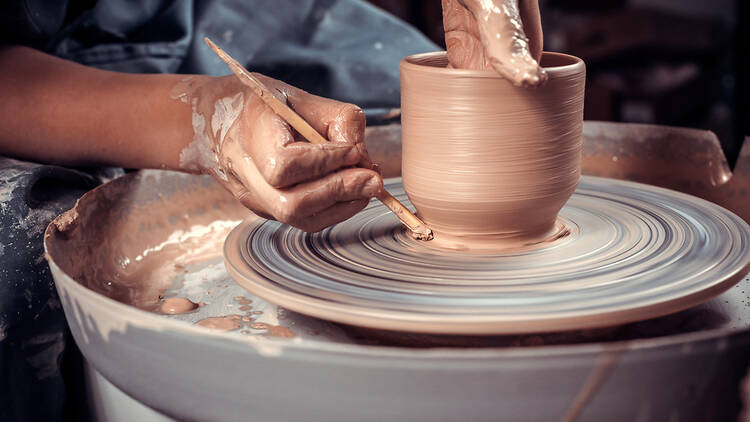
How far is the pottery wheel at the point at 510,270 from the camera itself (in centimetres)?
77

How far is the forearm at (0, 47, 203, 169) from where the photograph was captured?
4.01 feet

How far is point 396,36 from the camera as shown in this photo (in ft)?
6.07

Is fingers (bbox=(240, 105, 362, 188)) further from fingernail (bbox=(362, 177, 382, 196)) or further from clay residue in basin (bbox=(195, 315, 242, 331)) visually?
clay residue in basin (bbox=(195, 315, 242, 331))

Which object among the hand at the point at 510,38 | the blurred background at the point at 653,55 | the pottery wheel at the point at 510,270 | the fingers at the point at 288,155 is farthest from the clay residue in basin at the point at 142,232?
the blurred background at the point at 653,55

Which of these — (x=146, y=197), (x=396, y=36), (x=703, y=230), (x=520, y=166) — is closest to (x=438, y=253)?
(x=520, y=166)

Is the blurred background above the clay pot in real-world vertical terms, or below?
below

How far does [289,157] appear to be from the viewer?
0.89 metres

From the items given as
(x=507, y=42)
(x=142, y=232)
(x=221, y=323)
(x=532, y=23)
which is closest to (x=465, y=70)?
(x=507, y=42)

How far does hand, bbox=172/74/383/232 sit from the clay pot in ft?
0.26

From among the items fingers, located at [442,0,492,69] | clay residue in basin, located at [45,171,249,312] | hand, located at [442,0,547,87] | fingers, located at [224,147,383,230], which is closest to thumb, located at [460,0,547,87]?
hand, located at [442,0,547,87]

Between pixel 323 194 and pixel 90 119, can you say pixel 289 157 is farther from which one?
pixel 90 119

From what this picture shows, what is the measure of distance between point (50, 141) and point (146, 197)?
0.18 meters

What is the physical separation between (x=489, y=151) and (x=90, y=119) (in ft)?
2.36

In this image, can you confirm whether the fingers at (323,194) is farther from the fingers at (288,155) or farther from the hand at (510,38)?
the hand at (510,38)
